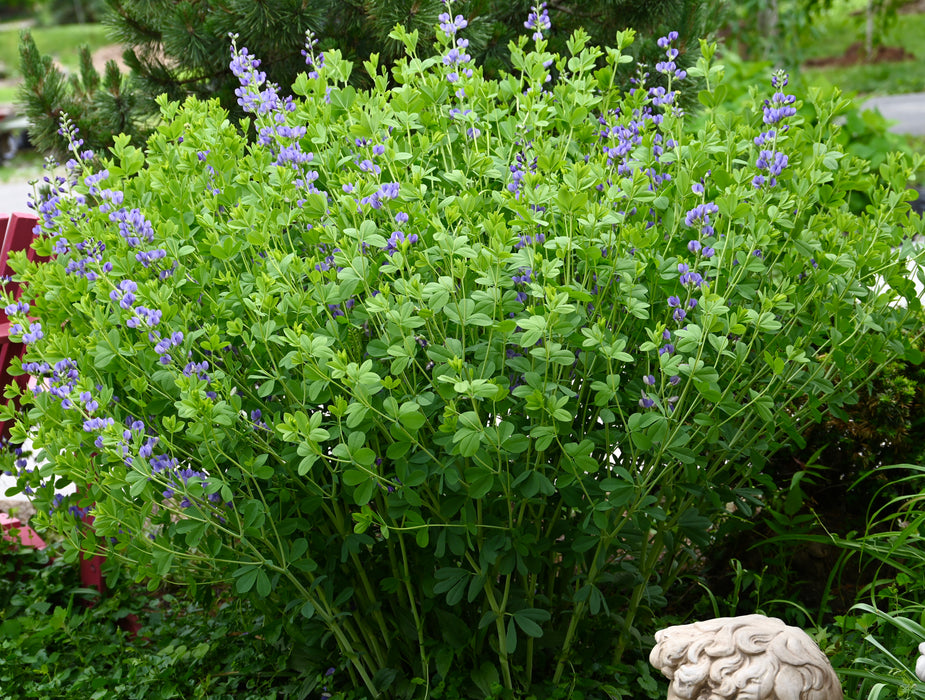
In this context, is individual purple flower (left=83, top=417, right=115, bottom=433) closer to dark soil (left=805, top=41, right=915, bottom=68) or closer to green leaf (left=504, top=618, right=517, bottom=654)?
green leaf (left=504, top=618, right=517, bottom=654)

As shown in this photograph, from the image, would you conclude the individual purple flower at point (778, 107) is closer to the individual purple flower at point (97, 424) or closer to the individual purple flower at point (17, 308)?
the individual purple flower at point (97, 424)

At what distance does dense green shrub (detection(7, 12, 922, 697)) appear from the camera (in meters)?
2.21

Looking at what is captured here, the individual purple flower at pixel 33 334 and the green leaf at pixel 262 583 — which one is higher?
the individual purple flower at pixel 33 334

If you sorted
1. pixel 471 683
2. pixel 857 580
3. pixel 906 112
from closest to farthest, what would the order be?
1. pixel 471 683
2. pixel 857 580
3. pixel 906 112

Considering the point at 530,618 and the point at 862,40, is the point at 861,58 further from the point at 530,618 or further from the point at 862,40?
the point at 530,618

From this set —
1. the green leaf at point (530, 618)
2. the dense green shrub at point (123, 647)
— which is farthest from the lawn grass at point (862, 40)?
the green leaf at point (530, 618)

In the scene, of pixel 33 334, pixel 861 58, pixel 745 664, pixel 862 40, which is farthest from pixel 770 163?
pixel 862 40

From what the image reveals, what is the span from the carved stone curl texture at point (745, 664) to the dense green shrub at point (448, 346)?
0.39 meters

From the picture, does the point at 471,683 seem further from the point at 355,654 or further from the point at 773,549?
the point at 773,549

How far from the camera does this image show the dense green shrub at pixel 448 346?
7.25 feet

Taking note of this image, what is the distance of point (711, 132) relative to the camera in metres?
2.53

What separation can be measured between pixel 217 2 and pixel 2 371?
5.82ft

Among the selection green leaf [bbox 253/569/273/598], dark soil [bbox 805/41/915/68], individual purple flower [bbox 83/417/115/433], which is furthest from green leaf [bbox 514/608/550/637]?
dark soil [bbox 805/41/915/68]

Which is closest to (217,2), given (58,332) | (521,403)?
(58,332)
